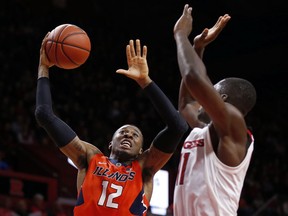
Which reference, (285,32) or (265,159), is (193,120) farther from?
(285,32)

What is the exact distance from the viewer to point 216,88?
12.0 feet

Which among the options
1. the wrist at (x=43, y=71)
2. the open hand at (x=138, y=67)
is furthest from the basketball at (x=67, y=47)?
the open hand at (x=138, y=67)

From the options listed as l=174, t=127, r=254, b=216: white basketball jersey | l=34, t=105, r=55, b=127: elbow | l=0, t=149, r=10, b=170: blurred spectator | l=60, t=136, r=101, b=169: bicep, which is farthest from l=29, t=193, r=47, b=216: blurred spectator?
l=174, t=127, r=254, b=216: white basketball jersey

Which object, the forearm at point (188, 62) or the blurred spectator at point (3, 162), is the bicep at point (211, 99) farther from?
the blurred spectator at point (3, 162)

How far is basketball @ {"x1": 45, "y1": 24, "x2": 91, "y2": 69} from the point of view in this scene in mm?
4973

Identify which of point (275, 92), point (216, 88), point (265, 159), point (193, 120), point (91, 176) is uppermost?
point (216, 88)

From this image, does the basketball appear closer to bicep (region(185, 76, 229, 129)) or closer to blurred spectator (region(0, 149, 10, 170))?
bicep (region(185, 76, 229, 129))

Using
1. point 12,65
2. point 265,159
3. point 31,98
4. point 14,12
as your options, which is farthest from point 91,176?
point 14,12

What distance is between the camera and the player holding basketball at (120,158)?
4.65 meters

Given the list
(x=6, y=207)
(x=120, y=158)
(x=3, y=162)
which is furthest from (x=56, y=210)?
(x=120, y=158)

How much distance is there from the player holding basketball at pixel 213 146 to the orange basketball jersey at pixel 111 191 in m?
1.14

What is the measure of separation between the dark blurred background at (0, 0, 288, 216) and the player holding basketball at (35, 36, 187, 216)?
504cm

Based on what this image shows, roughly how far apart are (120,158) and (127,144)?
127mm

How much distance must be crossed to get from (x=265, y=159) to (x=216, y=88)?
13.6m
